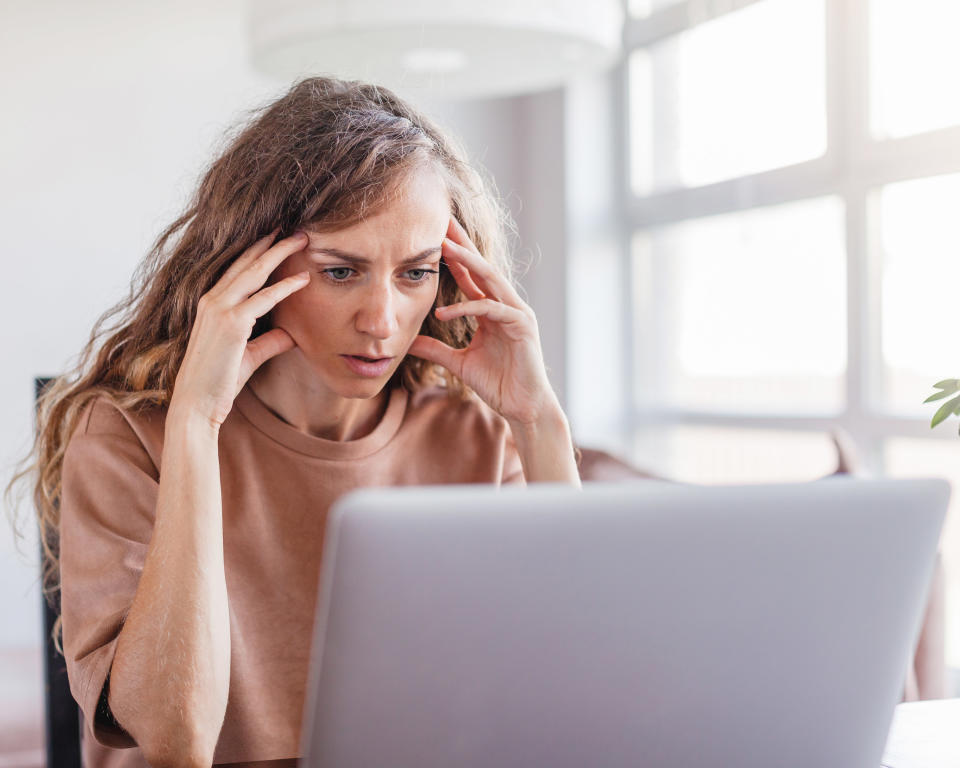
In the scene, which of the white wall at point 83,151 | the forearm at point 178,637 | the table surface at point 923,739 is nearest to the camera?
the table surface at point 923,739

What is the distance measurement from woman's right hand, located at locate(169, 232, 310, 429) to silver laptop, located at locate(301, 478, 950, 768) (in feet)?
2.04

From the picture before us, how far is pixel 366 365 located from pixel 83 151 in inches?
78.0

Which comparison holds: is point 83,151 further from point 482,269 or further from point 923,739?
point 923,739

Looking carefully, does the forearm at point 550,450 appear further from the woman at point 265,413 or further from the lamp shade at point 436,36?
the lamp shade at point 436,36

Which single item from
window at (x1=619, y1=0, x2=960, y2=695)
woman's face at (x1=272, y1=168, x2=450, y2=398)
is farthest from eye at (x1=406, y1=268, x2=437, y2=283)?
window at (x1=619, y1=0, x2=960, y2=695)

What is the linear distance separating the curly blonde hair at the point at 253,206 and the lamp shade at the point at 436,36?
31 cm

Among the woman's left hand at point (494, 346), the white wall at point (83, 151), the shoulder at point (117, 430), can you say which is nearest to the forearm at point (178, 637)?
the shoulder at point (117, 430)

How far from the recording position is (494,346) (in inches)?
55.2

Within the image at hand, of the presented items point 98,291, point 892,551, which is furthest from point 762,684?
point 98,291

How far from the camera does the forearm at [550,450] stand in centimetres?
135

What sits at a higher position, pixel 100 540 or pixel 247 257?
pixel 247 257

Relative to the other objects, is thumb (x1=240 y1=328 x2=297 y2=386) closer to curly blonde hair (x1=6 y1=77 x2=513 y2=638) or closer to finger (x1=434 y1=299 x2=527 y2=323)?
curly blonde hair (x1=6 y1=77 x2=513 y2=638)

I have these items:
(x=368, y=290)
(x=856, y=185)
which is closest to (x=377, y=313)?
(x=368, y=290)

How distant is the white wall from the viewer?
9.14ft
